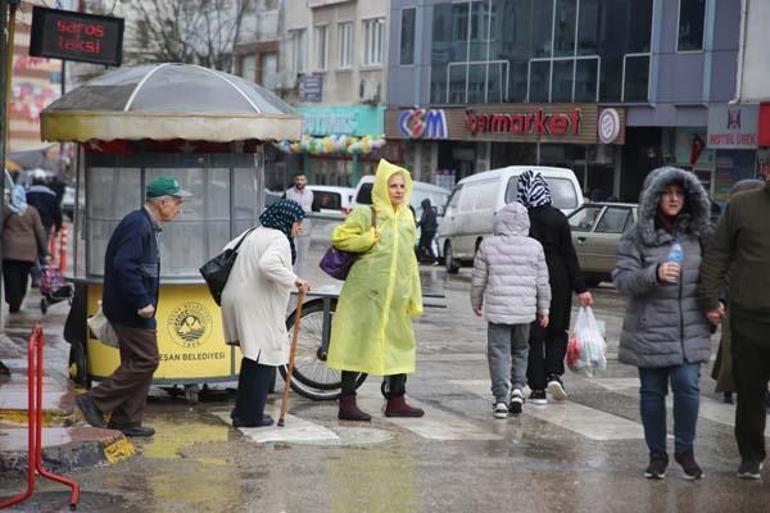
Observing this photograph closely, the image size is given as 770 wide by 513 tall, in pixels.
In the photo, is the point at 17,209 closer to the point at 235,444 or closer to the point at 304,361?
the point at 304,361

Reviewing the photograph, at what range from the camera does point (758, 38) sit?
34219mm

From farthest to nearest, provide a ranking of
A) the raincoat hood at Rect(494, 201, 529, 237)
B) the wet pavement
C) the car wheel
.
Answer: the car wheel, the raincoat hood at Rect(494, 201, 529, 237), the wet pavement

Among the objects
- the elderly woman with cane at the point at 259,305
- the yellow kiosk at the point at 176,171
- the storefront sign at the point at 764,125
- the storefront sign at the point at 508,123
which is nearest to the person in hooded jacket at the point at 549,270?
the yellow kiosk at the point at 176,171

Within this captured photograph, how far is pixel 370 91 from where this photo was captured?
1991 inches

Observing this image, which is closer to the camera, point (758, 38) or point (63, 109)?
point (63, 109)

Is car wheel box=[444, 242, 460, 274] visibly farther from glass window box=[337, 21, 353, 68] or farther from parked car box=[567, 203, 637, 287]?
glass window box=[337, 21, 353, 68]

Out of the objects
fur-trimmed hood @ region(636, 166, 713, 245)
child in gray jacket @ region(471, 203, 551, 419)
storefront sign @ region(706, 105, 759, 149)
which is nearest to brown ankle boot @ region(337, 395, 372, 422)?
child in gray jacket @ region(471, 203, 551, 419)

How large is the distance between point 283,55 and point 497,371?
46.7 m

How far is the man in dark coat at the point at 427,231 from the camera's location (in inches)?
1356

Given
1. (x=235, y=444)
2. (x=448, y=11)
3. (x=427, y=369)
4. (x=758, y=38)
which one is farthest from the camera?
(x=448, y=11)

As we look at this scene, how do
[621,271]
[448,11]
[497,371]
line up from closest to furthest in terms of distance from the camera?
[621,271], [497,371], [448,11]

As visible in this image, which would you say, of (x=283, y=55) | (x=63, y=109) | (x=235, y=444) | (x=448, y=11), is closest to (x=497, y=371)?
(x=235, y=444)

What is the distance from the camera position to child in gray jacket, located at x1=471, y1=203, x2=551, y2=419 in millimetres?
10977

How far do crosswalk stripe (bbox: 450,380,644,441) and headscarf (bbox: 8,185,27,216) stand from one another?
30.3 feet
